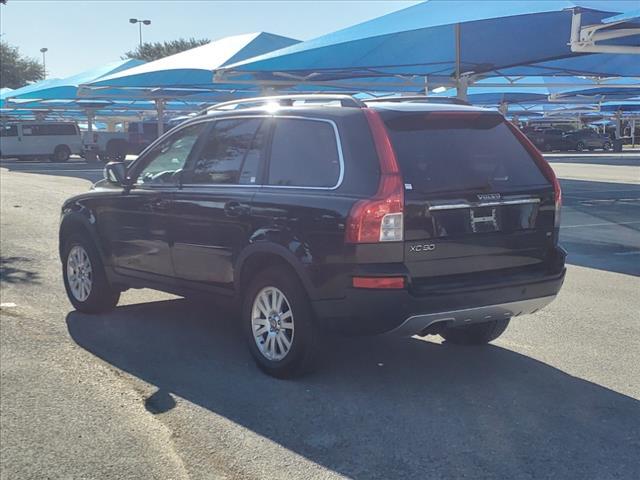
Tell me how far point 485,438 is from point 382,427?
0.60m

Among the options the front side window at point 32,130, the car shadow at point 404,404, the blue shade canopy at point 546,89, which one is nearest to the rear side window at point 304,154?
the car shadow at point 404,404

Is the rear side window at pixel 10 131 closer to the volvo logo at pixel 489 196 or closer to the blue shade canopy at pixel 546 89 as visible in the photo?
the blue shade canopy at pixel 546 89

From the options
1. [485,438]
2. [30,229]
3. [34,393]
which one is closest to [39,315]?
[34,393]

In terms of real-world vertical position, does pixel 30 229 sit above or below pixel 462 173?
below

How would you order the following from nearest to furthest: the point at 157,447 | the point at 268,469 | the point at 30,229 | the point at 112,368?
the point at 268,469
the point at 157,447
the point at 112,368
the point at 30,229

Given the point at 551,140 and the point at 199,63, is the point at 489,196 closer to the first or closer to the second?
the point at 199,63

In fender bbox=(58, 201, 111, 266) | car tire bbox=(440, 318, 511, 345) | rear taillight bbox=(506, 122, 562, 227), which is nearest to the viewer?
rear taillight bbox=(506, 122, 562, 227)

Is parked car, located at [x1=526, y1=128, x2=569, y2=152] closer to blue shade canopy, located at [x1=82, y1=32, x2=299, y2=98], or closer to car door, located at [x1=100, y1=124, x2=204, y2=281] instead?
blue shade canopy, located at [x1=82, y1=32, x2=299, y2=98]

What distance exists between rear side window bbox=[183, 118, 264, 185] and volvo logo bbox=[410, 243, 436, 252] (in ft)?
4.72

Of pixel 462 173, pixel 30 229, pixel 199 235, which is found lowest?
pixel 30 229

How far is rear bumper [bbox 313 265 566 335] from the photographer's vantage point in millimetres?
4527

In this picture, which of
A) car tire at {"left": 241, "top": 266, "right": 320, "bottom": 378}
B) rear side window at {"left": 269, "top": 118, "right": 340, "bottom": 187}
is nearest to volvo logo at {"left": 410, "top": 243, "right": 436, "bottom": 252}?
rear side window at {"left": 269, "top": 118, "right": 340, "bottom": 187}

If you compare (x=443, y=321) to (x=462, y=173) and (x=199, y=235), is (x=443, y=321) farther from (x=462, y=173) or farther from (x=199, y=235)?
(x=199, y=235)

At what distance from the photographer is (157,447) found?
13.4 ft
